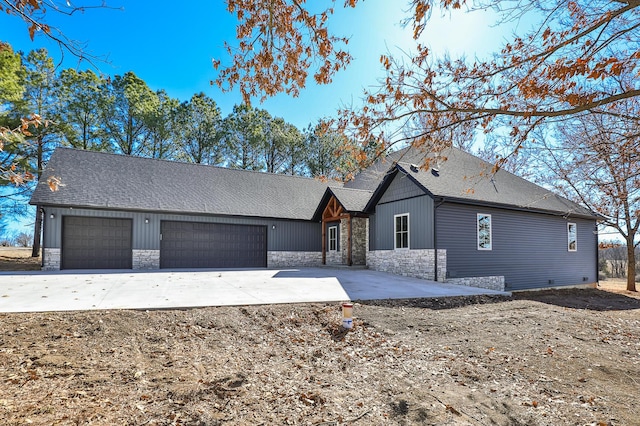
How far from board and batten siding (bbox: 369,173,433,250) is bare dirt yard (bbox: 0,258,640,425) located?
5.74 m

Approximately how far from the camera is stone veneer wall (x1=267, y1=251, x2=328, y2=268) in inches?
648

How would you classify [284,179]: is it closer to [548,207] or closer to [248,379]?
[548,207]

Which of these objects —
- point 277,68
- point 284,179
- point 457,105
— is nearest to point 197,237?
point 284,179

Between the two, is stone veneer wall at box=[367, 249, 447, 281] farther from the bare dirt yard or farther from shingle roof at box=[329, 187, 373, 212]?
the bare dirt yard

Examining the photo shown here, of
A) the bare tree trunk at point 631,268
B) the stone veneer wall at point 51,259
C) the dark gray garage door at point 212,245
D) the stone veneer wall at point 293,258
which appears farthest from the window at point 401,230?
the stone veneer wall at point 51,259

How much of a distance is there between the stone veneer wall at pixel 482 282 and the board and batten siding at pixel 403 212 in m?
1.55

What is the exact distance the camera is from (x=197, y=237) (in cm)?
1530

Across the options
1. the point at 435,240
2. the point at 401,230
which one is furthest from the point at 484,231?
the point at 401,230

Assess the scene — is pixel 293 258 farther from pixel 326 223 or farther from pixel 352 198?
pixel 352 198

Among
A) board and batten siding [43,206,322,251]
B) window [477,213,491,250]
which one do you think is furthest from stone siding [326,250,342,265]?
window [477,213,491,250]

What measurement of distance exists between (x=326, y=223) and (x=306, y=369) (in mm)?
13189

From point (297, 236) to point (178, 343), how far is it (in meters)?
12.7

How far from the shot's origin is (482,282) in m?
12.4

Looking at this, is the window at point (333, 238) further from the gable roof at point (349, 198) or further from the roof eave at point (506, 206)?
the roof eave at point (506, 206)
